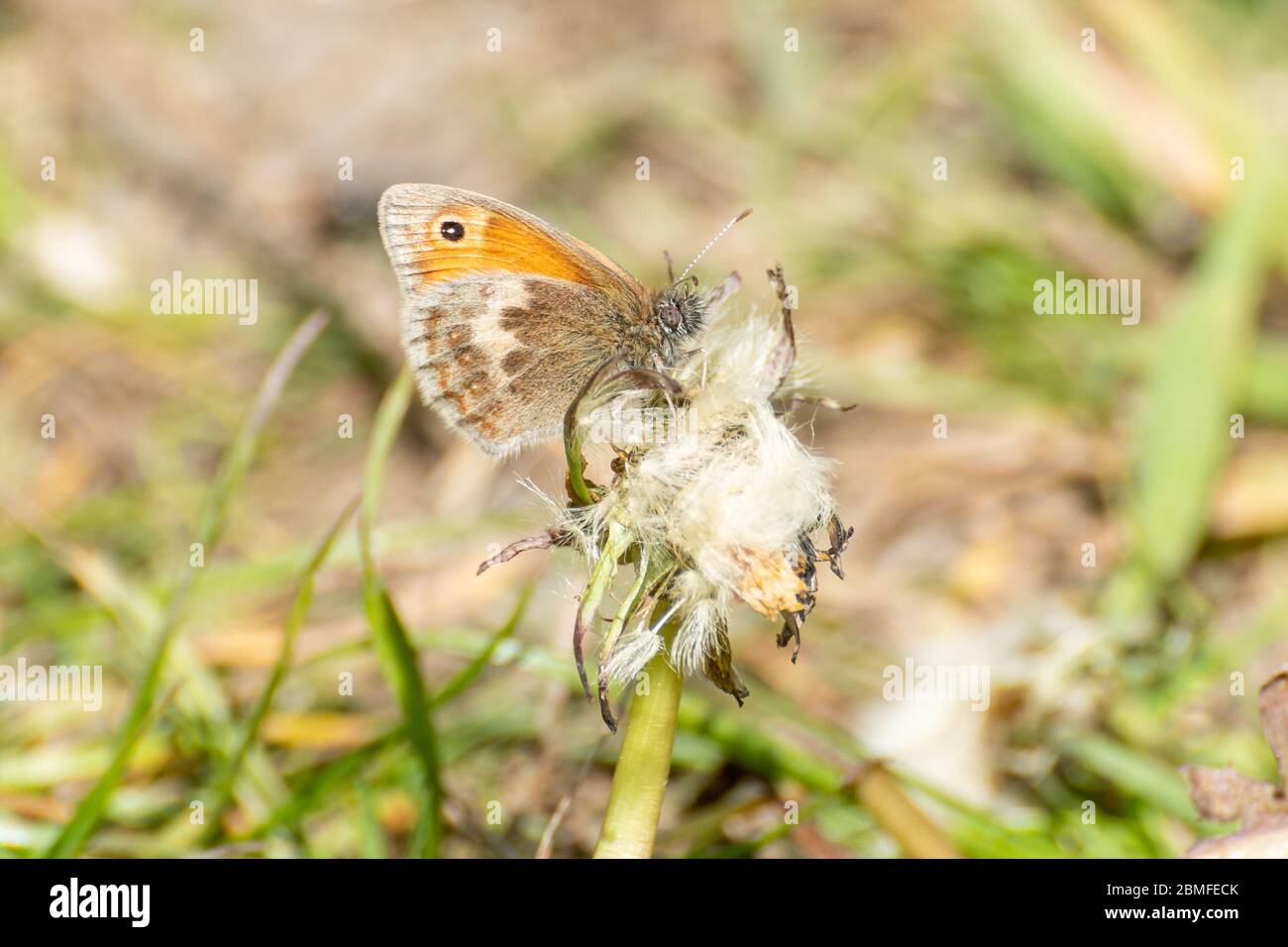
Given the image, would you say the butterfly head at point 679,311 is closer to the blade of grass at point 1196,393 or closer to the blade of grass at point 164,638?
the blade of grass at point 164,638

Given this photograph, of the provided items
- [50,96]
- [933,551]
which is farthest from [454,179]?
[933,551]

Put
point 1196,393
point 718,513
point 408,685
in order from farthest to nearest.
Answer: point 1196,393 < point 408,685 < point 718,513

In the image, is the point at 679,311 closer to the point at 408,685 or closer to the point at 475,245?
the point at 475,245

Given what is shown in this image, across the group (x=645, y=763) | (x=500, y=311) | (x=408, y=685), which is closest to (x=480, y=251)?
(x=500, y=311)

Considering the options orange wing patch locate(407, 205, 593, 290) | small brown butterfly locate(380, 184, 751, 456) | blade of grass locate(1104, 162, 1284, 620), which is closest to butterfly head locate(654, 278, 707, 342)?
small brown butterfly locate(380, 184, 751, 456)
